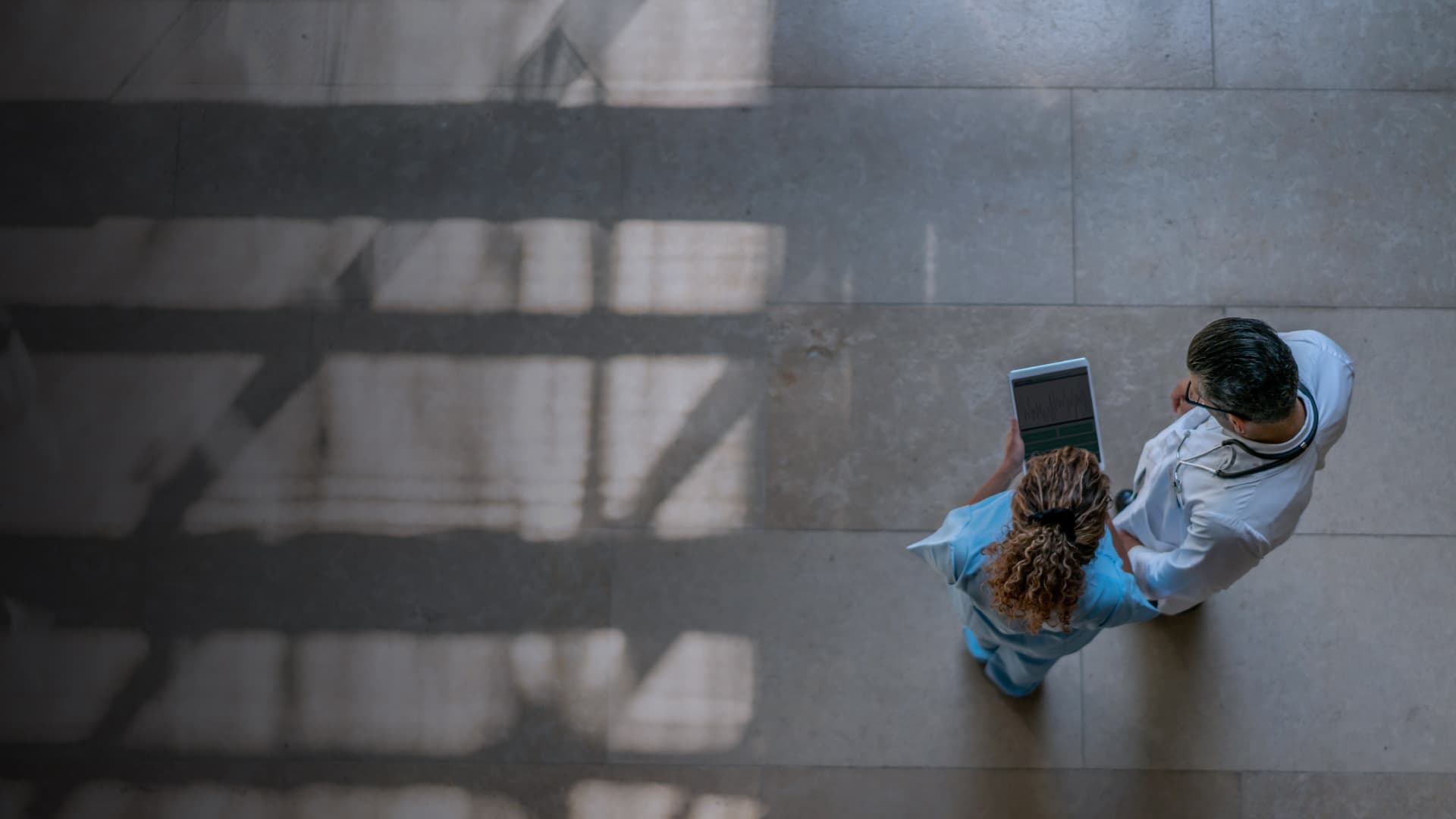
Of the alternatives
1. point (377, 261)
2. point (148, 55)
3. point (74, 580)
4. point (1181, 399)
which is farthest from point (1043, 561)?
point (148, 55)

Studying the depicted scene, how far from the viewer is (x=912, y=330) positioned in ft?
10.9

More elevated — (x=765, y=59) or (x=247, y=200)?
(x=765, y=59)

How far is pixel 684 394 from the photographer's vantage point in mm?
3334

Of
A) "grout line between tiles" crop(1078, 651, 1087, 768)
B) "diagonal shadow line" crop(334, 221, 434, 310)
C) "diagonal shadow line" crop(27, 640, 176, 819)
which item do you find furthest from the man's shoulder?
"diagonal shadow line" crop(27, 640, 176, 819)

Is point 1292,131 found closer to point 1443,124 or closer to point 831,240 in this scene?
point 1443,124

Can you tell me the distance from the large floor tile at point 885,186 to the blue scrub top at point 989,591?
1.17 meters

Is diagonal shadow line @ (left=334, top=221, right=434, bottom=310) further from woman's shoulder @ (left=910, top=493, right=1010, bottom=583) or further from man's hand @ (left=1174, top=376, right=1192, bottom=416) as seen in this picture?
man's hand @ (left=1174, top=376, right=1192, bottom=416)

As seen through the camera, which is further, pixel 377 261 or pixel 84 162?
pixel 84 162

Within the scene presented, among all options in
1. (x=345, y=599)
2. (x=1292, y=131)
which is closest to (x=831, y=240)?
(x=1292, y=131)

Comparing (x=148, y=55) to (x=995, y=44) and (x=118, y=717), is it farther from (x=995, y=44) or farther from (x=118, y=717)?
(x=995, y=44)

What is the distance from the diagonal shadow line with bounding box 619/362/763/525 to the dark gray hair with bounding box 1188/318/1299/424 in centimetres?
156

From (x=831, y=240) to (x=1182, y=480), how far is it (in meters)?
1.47

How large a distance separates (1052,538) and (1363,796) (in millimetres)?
1985

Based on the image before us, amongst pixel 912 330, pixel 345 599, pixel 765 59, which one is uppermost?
pixel 765 59
